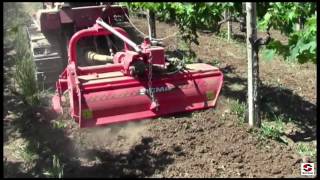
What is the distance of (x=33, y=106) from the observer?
8062mm

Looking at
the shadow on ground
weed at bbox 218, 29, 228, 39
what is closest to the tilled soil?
the shadow on ground

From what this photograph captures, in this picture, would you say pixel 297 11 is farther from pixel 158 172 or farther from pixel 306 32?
pixel 158 172

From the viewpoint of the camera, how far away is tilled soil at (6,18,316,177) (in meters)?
5.83

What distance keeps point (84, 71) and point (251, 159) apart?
247 cm

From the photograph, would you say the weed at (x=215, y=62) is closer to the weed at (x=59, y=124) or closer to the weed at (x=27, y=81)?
the weed at (x=27, y=81)

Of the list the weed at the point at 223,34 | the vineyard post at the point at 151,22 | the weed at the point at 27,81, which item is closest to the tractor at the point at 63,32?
the weed at the point at 27,81

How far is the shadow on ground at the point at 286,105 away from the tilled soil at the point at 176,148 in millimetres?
45

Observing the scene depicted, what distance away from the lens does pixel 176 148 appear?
6.35 metres

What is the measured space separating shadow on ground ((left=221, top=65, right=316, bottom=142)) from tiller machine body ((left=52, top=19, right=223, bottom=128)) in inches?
48.5

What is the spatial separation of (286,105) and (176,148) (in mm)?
2446

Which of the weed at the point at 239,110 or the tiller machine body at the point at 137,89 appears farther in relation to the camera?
the weed at the point at 239,110

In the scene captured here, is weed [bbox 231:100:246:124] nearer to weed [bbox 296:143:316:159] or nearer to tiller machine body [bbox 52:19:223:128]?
tiller machine body [bbox 52:19:223:128]

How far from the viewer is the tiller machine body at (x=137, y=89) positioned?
6.43 metres

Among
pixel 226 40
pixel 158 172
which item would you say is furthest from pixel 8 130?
pixel 226 40
